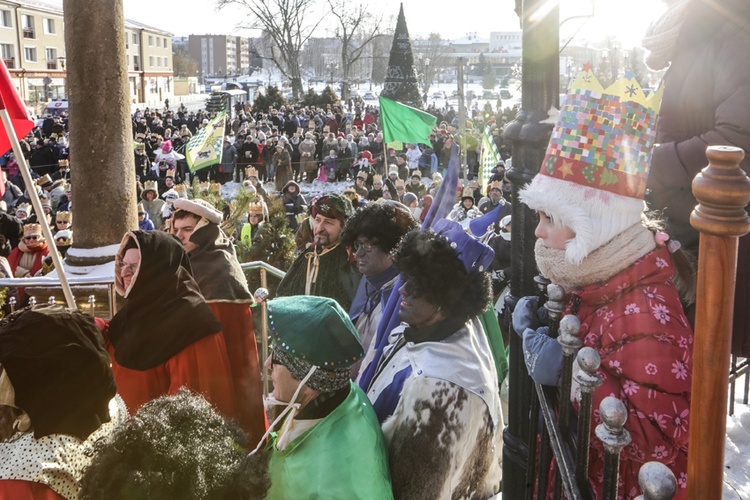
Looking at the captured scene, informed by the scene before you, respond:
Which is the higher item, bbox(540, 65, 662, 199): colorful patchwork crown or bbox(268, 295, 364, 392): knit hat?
bbox(540, 65, 662, 199): colorful patchwork crown

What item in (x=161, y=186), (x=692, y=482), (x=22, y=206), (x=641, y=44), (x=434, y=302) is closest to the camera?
(x=692, y=482)

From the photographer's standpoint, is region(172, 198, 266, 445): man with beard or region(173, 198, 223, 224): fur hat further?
region(173, 198, 223, 224): fur hat

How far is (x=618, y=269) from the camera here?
2221mm

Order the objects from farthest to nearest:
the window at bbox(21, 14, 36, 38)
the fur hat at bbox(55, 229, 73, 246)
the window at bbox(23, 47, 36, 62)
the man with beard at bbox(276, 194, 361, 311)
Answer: the window at bbox(23, 47, 36, 62) → the window at bbox(21, 14, 36, 38) → the fur hat at bbox(55, 229, 73, 246) → the man with beard at bbox(276, 194, 361, 311)

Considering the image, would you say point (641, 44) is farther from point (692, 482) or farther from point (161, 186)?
point (161, 186)

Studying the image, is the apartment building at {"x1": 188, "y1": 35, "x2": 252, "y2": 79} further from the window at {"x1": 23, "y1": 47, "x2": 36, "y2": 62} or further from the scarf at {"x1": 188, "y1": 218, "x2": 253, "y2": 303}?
the scarf at {"x1": 188, "y1": 218, "x2": 253, "y2": 303}

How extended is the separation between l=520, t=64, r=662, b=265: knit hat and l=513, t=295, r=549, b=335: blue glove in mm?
339

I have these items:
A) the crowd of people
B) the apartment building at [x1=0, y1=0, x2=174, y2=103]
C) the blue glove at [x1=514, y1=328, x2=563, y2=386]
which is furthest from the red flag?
the apartment building at [x1=0, y1=0, x2=174, y2=103]

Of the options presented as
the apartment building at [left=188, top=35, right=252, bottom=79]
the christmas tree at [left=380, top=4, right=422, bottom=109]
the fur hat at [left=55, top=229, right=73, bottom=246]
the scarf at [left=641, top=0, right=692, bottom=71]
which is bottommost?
the fur hat at [left=55, top=229, right=73, bottom=246]

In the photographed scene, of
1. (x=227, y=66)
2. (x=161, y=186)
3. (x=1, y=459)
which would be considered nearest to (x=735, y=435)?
(x=1, y=459)

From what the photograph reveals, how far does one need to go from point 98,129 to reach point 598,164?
4.60 metres

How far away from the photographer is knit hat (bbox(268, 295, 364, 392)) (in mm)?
2287

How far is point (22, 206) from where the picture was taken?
12250 mm

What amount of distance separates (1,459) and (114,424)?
Result: 0.33m
